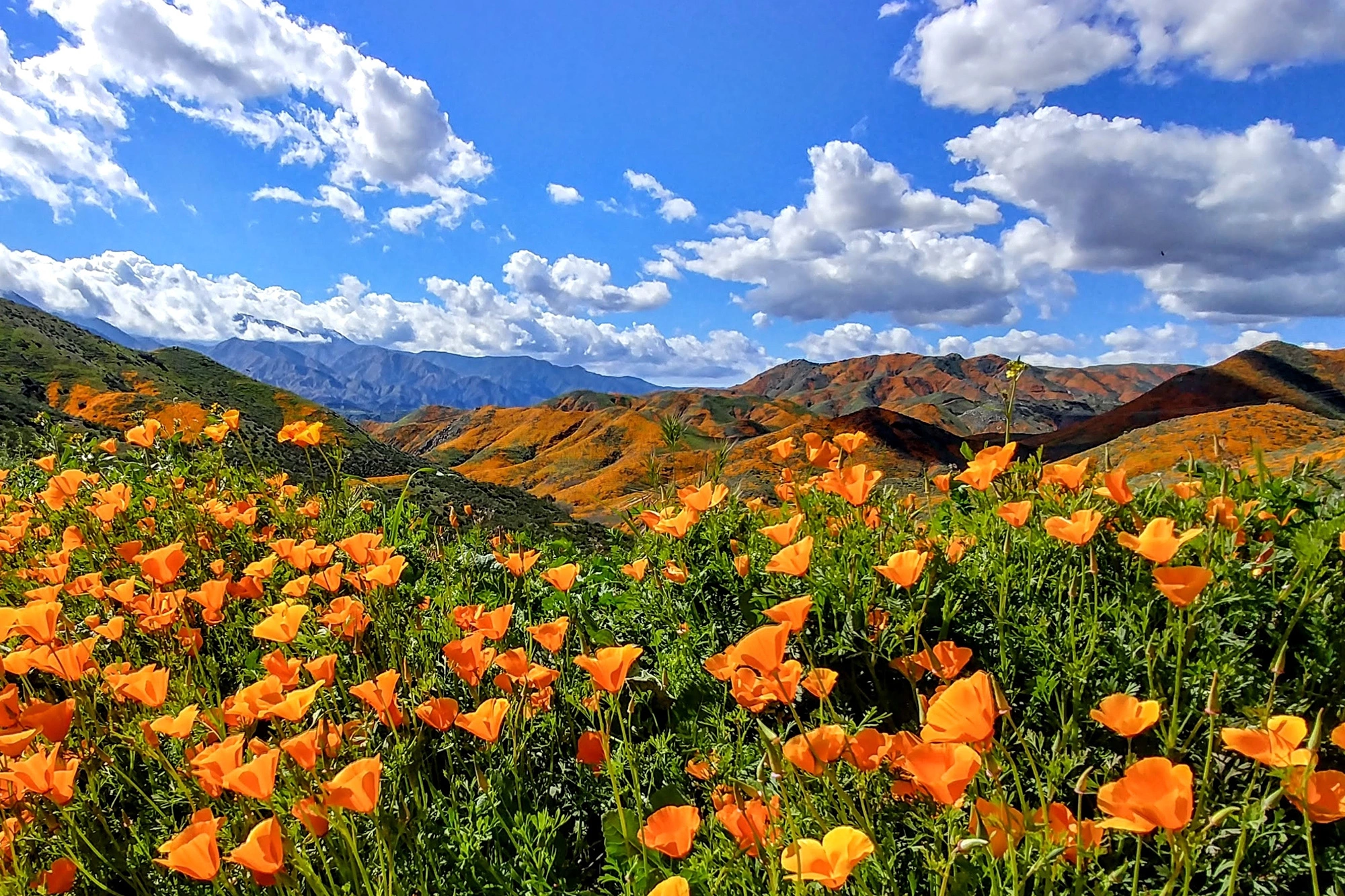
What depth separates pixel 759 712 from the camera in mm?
1952

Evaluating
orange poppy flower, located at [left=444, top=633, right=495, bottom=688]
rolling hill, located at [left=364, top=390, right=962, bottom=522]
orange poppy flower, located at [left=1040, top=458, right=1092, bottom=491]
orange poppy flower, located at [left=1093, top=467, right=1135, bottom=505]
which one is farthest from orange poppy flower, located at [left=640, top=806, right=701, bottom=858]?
rolling hill, located at [left=364, top=390, right=962, bottom=522]

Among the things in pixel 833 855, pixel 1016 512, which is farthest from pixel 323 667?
pixel 1016 512

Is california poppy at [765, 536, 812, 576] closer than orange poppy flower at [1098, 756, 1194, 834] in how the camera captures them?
No

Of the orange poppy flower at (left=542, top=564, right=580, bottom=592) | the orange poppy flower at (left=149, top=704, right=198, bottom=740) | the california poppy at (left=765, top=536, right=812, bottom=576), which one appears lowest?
the orange poppy flower at (left=149, top=704, right=198, bottom=740)

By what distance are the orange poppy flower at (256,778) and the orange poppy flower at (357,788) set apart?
0.09 metres

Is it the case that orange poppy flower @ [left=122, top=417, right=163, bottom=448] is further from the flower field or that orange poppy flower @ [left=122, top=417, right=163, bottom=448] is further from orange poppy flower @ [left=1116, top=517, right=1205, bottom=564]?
orange poppy flower @ [left=1116, top=517, right=1205, bottom=564]

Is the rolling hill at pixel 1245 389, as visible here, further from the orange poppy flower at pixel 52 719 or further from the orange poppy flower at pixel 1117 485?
the orange poppy flower at pixel 52 719

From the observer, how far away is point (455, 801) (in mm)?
1833

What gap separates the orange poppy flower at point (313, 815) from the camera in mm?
1372

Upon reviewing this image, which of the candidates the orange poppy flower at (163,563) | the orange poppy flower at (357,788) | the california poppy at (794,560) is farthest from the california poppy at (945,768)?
the orange poppy flower at (163,563)

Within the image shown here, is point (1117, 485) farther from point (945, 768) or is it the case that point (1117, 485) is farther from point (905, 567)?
point (945, 768)

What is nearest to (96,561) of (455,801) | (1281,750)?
(455,801)

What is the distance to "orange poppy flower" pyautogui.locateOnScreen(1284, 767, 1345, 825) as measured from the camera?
3.59ft

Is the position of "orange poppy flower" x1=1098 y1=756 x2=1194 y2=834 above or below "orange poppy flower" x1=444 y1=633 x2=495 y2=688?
above
